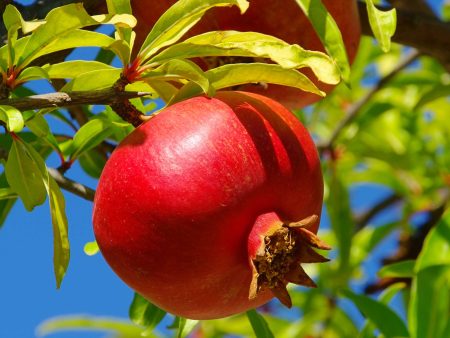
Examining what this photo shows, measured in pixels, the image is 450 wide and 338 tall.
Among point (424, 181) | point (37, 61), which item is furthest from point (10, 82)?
point (424, 181)

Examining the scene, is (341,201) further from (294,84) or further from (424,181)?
(294,84)

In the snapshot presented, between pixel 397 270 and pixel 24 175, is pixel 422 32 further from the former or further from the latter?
pixel 24 175

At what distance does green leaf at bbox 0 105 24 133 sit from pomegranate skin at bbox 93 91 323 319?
13 cm

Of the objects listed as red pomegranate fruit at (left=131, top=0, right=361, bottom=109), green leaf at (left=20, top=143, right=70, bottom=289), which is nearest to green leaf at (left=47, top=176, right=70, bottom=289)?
green leaf at (left=20, top=143, right=70, bottom=289)

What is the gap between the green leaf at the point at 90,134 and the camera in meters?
1.42

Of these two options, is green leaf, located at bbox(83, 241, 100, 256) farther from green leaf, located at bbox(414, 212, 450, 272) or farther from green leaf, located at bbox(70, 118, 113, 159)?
green leaf, located at bbox(414, 212, 450, 272)

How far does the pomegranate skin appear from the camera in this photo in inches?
40.0

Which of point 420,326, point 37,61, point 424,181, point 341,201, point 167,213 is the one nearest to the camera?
point 167,213

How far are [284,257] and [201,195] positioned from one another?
0.19 metres

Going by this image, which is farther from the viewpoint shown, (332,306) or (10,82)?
(332,306)

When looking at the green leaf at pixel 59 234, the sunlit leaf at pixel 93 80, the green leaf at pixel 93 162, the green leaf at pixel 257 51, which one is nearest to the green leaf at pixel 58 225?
the green leaf at pixel 59 234

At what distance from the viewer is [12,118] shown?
102 centimetres

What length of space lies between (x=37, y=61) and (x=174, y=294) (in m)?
0.44

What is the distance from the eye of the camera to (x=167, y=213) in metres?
1.01
